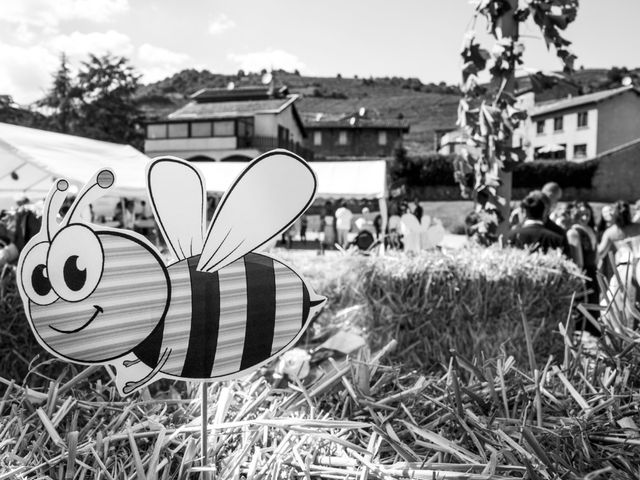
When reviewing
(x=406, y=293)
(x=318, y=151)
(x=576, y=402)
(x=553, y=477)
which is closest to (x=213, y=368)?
(x=553, y=477)

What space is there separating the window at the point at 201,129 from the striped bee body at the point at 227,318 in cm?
3450

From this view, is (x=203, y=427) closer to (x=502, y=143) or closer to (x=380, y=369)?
(x=380, y=369)

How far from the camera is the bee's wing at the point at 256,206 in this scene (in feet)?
4.43

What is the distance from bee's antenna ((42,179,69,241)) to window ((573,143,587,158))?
44.1m

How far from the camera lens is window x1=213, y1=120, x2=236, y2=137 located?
34094 millimetres

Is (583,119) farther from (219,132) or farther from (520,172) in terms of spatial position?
(219,132)

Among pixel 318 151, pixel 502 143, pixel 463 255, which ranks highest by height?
pixel 318 151

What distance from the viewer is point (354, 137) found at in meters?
53.3

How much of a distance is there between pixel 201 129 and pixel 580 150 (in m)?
29.3

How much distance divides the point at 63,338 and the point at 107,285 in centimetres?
17

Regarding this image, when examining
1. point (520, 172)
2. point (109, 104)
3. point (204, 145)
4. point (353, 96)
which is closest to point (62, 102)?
point (109, 104)

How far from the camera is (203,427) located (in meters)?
1.19

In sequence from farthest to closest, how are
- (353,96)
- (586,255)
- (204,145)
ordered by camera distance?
(353,96) < (204,145) < (586,255)

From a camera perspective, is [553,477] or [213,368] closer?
[553,477]
